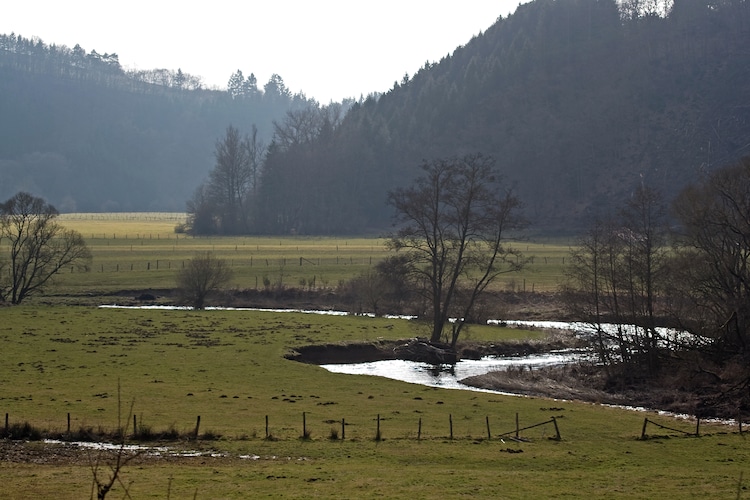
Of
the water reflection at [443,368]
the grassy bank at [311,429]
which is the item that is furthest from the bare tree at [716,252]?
the grassy bank at [311,429]

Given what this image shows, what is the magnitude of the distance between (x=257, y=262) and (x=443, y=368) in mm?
62912

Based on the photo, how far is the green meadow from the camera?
24.7 m

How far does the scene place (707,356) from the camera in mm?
45406

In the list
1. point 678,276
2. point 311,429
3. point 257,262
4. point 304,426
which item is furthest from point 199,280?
point 304,426

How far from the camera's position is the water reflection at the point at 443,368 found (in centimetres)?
5247

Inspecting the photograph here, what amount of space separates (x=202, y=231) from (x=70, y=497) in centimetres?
17909

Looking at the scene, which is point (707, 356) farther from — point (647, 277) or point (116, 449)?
point (116, 449)

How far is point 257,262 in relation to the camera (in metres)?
117

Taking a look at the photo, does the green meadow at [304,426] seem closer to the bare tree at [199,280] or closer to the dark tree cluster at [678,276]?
the dark tree cluster at [678,276]

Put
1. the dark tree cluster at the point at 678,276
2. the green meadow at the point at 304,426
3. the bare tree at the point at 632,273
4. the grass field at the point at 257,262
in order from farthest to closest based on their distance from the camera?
the grass field at the point at 257,262
the bare tree at the point at 632,273
the dark tree cluster at the point at 678,276
the green meadow at the point at 304,426

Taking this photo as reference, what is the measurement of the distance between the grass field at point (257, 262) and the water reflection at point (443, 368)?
894cm

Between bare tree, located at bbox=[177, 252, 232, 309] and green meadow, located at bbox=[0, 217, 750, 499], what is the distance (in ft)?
55.6

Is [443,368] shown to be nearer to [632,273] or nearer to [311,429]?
[632,273]

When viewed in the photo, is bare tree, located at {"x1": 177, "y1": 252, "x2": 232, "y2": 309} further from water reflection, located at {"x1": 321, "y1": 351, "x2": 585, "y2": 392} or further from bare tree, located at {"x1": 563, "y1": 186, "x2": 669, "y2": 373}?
bare tree, located at {"x1": 563, "y1": 186, "x2": 669, "y2": 373}
